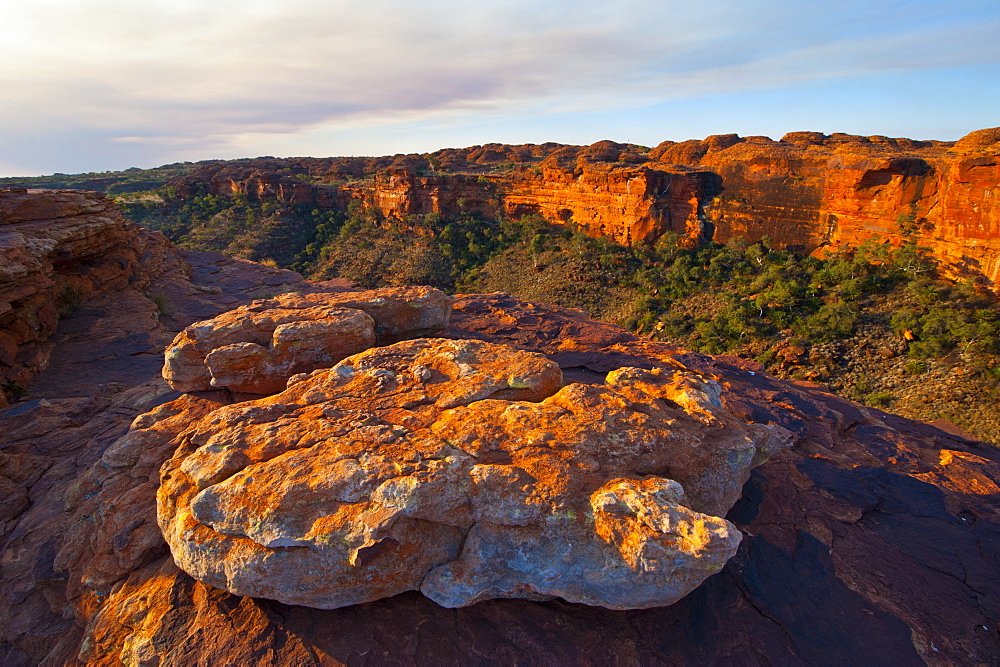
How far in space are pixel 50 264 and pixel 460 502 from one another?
15.6 metres

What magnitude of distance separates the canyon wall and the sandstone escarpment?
2989 cm

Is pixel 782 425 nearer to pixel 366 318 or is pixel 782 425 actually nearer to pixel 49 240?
pixel 366 318

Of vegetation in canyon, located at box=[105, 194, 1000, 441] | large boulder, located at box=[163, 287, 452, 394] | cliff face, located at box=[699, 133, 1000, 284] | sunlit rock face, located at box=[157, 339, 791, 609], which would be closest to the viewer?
sunlit rock face, located at box=[157, 339, 791, 609]

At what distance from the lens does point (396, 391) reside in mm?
5445

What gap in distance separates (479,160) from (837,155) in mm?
45305

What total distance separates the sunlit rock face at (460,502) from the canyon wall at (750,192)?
29741 mm

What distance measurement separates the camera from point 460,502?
401 cm

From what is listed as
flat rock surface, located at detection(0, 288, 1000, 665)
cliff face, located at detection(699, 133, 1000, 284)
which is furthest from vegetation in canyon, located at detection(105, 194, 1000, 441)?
flat rock surface, located at detection(0, 288, 1000, 665)

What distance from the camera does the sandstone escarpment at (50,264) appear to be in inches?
415

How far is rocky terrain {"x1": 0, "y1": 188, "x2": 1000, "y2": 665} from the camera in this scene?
3.92 m

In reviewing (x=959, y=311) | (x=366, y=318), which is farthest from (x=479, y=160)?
(x=366, y=318)

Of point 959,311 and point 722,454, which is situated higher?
point 722,454

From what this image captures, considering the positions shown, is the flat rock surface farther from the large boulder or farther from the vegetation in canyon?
the vegetation in canyon

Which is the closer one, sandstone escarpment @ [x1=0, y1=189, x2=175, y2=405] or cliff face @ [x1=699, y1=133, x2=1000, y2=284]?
sandstone escarpment @ [x1=0, y1=189, x2=175, y2=405]
